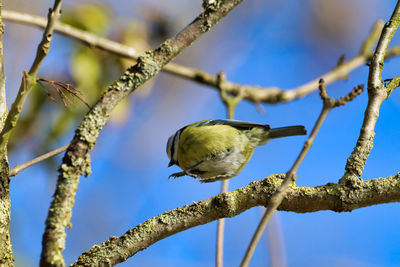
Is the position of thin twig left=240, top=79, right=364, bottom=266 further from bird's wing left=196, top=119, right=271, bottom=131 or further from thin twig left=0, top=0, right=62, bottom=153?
bird's wing left=196, top=119, right=271, bottom=131

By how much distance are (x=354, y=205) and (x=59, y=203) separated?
102 cm

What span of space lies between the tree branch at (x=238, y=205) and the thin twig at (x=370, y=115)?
0.22 feet

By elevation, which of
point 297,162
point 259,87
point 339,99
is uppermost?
point 259,87

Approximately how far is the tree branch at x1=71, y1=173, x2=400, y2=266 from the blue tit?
3.23 feet

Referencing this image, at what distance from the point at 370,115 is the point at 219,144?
4.40ft

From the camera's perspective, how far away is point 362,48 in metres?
3.94

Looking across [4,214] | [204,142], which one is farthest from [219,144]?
[4,214]

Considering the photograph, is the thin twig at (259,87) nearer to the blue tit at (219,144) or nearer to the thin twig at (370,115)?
the blue tit at (219,144)

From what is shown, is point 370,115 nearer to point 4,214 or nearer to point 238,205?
point 238,205

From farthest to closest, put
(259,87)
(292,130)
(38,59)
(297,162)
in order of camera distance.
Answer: (259,87) < (292,130) < (38,59) < (297,162)

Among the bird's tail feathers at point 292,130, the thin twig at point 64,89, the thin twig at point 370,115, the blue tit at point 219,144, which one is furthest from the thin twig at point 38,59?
the bird's tail feathers at point 292,130

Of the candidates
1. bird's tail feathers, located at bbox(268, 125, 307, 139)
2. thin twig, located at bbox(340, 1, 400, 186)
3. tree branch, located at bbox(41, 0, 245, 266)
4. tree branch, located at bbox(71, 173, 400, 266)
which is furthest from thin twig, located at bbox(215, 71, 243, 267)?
tree branch, located at bbox(41, 0, 245, 266)

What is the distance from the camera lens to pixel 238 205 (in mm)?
1669

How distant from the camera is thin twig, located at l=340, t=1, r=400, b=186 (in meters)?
1.66
